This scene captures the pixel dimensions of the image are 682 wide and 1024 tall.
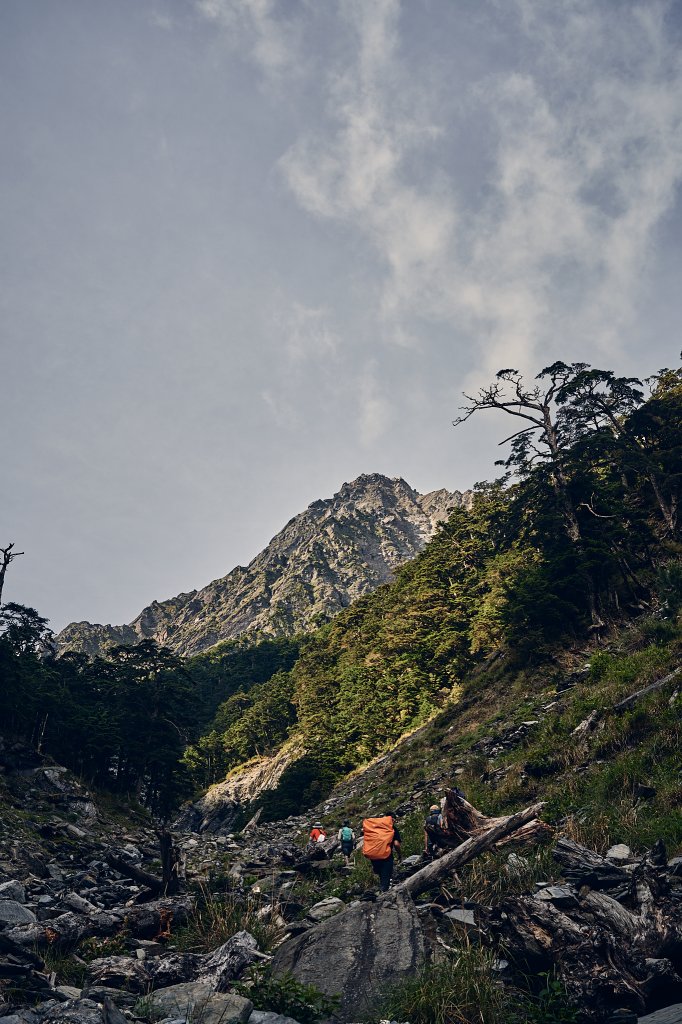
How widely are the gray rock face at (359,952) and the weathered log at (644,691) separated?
289 inches

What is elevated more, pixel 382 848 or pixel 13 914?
pixel 13 914

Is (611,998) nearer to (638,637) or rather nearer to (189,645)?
(638,637)

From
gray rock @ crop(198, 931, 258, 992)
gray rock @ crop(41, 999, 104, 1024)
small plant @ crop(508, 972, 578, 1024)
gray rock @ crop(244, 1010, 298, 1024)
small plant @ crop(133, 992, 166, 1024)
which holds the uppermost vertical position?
gray rock @ crop(41, 999, 104, 1024)

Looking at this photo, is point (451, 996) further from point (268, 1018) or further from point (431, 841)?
point (431, 841)

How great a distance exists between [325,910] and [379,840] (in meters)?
1.44

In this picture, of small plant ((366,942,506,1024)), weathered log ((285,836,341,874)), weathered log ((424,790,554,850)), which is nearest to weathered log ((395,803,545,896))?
weathered log ((424,790,554,850))

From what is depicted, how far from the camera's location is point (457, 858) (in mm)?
7992

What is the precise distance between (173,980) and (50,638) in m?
39.8

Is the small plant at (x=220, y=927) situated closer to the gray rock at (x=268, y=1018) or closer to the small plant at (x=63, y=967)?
the small plant at (x=63, y=967)

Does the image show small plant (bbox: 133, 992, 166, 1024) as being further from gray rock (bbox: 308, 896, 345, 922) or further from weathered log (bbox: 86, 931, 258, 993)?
gray rock (bbox: 308, 896, 345, 922)

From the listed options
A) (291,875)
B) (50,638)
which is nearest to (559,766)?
(291,875)

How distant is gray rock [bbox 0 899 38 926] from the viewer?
24.5 ft

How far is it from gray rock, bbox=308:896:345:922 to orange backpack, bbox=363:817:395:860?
0.86m

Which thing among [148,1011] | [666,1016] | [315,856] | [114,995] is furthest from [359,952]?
[315,856]
